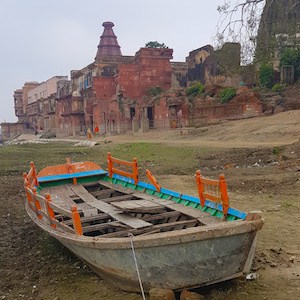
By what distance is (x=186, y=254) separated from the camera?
3820 mm

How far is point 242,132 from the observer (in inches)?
849

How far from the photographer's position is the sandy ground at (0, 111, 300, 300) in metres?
4.33

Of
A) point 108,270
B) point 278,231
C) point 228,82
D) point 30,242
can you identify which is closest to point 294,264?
point 278,231

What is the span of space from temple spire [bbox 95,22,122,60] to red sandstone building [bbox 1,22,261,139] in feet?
25.2

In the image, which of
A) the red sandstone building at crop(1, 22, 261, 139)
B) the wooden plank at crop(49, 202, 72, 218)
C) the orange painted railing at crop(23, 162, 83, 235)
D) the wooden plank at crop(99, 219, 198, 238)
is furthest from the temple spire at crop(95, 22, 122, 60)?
the wooden plank at crop(99, 219, 198, 238)

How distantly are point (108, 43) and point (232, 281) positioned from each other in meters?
56.4

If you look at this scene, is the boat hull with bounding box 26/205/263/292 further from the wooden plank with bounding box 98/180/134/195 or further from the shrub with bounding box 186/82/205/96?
the shrub with bounding box 186/82/205/96

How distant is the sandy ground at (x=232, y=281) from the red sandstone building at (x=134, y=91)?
16.3 metres

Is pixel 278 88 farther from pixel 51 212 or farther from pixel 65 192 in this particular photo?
pixel 51 212

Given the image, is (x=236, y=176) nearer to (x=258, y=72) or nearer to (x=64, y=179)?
(x=64, y=179)

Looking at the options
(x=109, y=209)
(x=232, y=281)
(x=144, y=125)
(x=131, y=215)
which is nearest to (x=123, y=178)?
(x=109, y=209)

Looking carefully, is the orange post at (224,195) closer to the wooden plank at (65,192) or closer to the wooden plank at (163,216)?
the wooden plank at (163,216)

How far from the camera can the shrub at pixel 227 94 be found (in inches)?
1033

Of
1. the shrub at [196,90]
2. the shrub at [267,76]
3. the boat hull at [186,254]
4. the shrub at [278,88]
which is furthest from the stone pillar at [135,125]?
the boat hull at [186,254]
